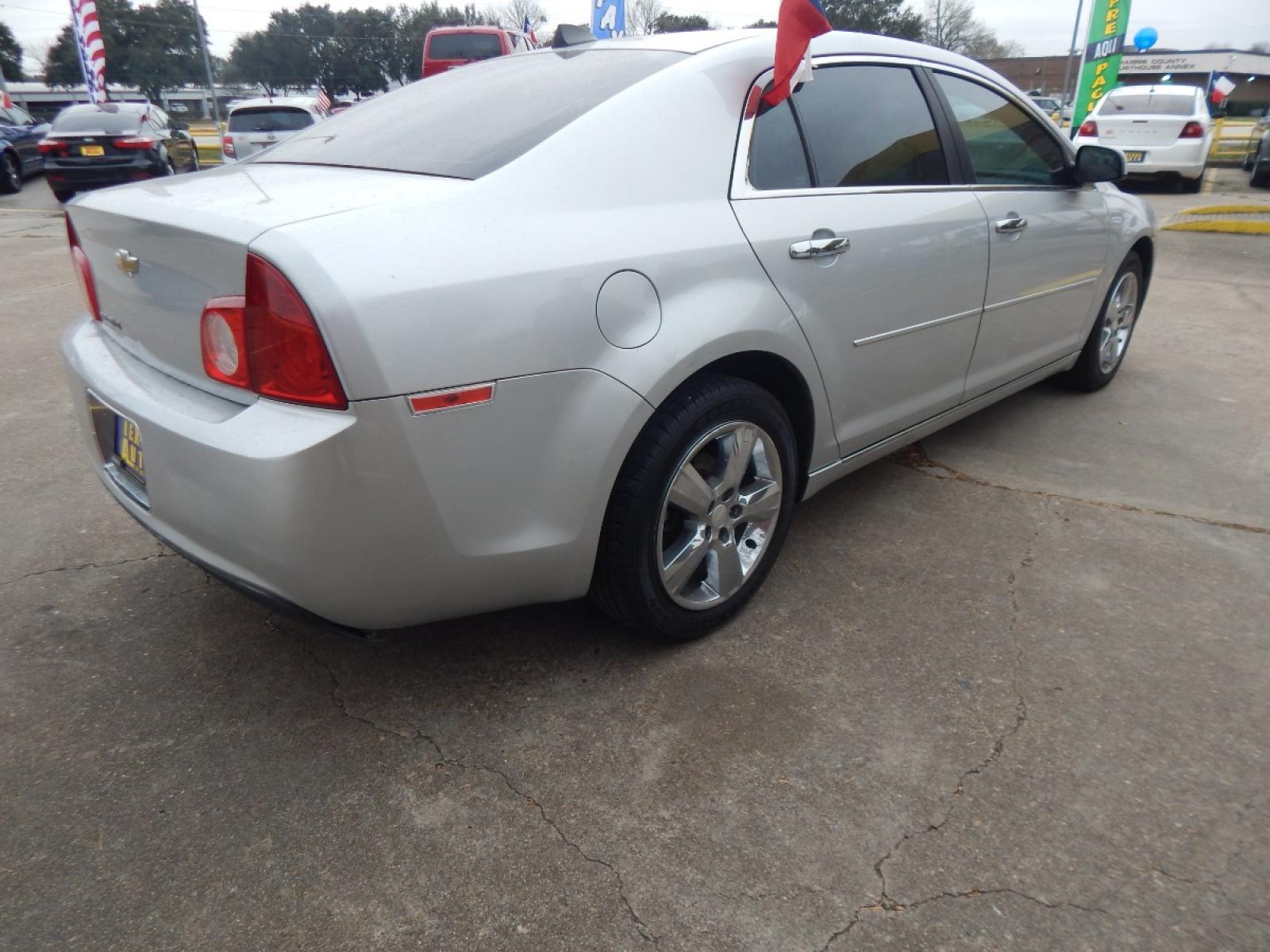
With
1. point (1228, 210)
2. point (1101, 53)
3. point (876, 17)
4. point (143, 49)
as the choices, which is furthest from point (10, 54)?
point (1228, 210)

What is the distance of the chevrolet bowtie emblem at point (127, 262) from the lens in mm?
2133

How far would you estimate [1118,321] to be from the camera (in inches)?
183

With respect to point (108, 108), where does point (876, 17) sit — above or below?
above

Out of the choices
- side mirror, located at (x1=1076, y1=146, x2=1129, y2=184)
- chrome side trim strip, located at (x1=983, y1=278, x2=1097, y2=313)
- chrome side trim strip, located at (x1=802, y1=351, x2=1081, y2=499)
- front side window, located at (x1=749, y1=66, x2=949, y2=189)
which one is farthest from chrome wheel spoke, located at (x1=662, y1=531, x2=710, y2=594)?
side mirror, located at (x1=1076, y1=146, x2=1129, y2=184)

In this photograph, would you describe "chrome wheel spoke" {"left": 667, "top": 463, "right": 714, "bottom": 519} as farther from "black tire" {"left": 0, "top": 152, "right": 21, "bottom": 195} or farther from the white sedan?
"black tire" {"left": 0, "top": 152, "right": 21, "bottom": 195}

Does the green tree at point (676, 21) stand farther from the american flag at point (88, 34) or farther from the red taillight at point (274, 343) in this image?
the red taillight at point (274, 343)

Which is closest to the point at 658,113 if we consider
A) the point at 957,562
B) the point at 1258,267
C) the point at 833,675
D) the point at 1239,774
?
the point at 833,675

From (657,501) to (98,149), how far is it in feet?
45.9

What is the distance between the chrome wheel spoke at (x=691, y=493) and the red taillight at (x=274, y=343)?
0.88 meters

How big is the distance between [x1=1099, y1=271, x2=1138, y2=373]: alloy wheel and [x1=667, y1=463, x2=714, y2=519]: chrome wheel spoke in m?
2.91

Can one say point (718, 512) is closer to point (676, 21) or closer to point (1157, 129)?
point (1157, 129)

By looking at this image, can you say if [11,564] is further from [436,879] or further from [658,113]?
[658,113]

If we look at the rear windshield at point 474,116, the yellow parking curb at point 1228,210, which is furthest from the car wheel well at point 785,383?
the yellow parking curb at point 1228,210

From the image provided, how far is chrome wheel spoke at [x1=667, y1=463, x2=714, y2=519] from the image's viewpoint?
232cm
